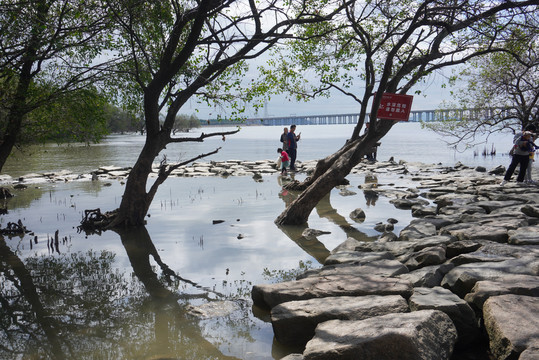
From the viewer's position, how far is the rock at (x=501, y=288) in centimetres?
464

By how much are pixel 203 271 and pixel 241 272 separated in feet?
2.14

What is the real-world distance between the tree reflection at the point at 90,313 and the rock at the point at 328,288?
928 mm

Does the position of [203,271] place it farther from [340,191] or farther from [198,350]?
[340,191]

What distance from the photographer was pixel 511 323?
3918mm

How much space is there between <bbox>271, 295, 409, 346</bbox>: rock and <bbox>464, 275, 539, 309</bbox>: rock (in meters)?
0.74

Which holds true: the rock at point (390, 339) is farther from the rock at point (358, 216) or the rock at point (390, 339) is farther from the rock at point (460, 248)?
the rock at point (358, 216)

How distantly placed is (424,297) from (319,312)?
1.17m

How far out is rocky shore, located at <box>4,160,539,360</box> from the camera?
12.4 ft

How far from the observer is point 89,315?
19.0 feet

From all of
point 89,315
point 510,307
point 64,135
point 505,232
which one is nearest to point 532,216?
point 505,232

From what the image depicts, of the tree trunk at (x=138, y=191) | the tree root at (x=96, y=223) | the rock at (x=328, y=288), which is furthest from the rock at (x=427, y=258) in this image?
the tree root at (x=96, y=223)

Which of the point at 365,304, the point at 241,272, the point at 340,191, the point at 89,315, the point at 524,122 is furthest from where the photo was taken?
the point at 524,122

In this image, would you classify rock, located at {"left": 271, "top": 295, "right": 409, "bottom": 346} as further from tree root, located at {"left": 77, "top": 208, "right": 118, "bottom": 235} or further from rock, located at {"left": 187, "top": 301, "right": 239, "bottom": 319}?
tree root, located at {"left": 77, "top": 208, "right": 118, "bottom": 235}

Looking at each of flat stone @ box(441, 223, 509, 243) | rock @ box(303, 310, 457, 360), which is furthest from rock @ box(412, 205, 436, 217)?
rock @ box(303, 310, 457, 360)
